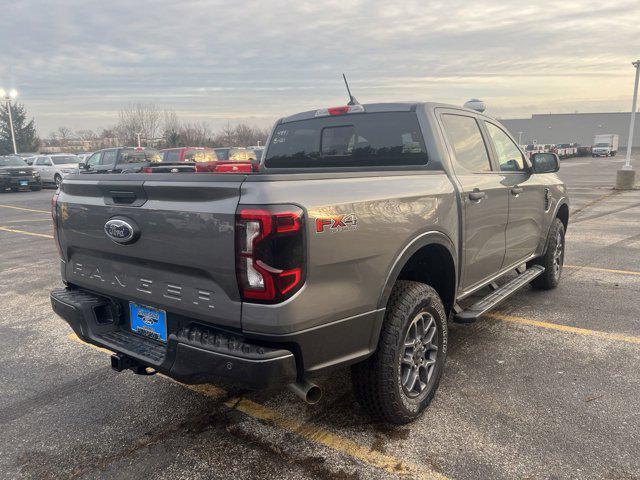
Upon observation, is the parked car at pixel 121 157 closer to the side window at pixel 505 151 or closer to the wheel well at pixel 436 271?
the side window at pixel 505 151

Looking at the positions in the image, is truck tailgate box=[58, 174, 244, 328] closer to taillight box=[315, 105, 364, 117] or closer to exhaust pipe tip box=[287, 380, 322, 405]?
exhaust pipe tip box=[287, 380, 322, 405]

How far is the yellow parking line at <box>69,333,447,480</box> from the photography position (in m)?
2.61

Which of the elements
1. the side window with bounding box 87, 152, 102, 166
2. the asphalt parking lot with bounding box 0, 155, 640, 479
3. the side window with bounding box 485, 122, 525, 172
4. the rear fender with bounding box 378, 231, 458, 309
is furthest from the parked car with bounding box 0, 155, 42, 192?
the rear fender with bounding box 378, 231, 458, 309

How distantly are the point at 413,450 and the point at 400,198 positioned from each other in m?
1.44

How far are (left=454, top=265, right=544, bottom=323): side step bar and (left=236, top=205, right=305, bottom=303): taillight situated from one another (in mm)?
1811

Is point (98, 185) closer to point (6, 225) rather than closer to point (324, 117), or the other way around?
point (324, 117)

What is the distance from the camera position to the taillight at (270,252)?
2.14 m

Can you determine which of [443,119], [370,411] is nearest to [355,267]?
[370,411]

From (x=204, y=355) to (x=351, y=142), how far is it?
88.9 inches

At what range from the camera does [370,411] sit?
2.93m

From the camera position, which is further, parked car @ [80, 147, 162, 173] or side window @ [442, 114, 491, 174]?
parked car @ [80, 147, 162, 173]

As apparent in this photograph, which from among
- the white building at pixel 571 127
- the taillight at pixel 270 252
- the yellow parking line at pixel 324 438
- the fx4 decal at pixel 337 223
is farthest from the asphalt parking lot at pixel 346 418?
the white building at pixel 571 127

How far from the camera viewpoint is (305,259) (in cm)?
222

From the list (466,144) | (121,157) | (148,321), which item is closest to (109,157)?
(121,157)
